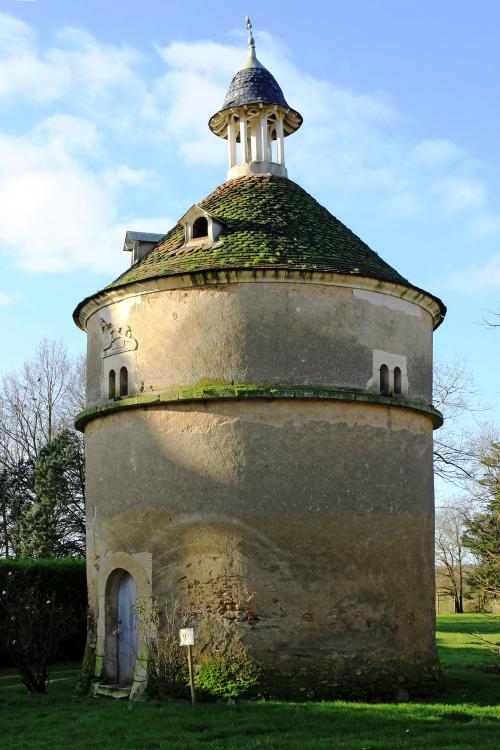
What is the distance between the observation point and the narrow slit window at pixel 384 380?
48.9ft

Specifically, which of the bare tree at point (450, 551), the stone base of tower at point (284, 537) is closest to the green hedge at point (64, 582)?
the stone base of tower at point (284, 537)

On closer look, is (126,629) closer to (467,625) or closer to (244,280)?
(244,280)

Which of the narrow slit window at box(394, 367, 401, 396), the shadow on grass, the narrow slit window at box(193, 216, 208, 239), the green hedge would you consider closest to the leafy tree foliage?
the green hedge

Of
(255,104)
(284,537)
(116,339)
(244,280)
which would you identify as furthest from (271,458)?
(255,104)

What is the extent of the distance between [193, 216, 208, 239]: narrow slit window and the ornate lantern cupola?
8.95 feet

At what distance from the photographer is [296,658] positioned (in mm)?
13156

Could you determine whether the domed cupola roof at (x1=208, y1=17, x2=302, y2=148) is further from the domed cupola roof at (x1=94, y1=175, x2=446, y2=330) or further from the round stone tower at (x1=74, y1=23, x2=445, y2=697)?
the round stone tower at (x1=74, y1=23, x2=445, y2=697)

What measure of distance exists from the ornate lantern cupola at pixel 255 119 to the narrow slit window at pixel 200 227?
8.95ft

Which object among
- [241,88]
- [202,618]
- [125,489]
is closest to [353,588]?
[202,618]

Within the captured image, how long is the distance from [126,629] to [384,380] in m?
6.00

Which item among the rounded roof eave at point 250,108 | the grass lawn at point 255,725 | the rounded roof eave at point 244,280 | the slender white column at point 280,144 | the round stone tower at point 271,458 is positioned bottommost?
the grass lawn at point 255,725

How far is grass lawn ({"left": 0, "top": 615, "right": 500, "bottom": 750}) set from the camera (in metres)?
10.3

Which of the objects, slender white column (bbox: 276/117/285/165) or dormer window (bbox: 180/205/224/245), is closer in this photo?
dormer window (bbox: 180/205/224/245)

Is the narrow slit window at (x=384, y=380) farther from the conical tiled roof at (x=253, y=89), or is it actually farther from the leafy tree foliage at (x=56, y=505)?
the leafy tree foliage at (x=56, y=505)
